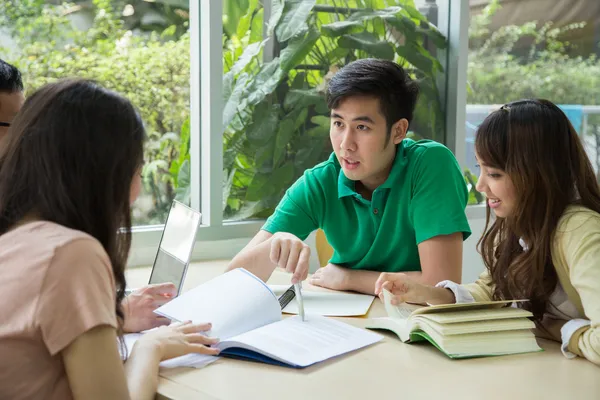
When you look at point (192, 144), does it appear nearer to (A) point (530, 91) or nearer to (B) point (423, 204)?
(B) point (423, 204)

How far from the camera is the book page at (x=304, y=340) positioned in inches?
53.4

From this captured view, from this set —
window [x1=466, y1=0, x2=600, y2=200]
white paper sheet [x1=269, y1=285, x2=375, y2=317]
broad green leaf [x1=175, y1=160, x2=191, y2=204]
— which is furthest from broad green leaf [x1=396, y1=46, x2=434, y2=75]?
white paper sheet [x1=269, y1=285, x2=375, y2=317]

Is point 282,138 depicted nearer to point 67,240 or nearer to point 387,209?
point 387,209

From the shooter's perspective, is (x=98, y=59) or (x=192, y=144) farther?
(x=192, y=144)

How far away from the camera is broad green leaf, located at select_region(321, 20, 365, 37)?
3.15 metres

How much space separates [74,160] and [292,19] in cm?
209

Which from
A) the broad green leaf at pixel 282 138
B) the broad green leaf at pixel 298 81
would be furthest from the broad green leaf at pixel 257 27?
the broad green leaf at pixel 282 138

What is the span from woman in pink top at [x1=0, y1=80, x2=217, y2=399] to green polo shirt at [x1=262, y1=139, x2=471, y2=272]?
1044 mm

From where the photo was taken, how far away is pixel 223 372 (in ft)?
4.32

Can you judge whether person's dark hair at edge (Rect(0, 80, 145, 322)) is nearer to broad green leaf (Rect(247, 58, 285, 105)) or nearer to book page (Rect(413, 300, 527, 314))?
book page (Rect(413, 300, 527, 314))

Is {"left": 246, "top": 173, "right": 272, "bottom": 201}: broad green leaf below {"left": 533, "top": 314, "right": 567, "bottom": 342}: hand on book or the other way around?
the other way around

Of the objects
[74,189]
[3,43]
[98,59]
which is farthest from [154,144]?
[74,189]

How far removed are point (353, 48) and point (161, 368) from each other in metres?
2.16


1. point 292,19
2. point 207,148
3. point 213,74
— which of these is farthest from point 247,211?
point 292,19
